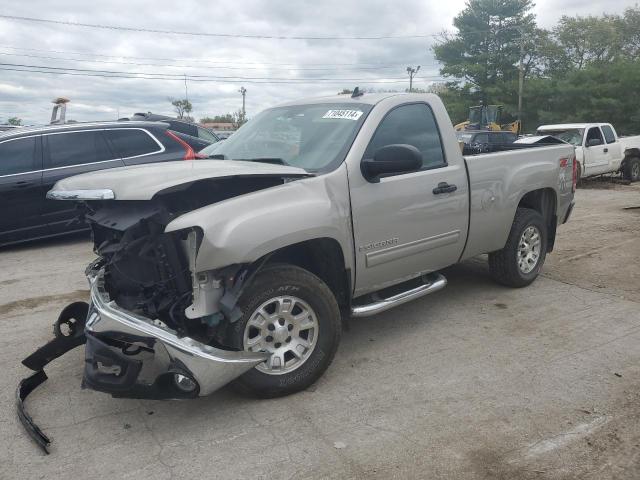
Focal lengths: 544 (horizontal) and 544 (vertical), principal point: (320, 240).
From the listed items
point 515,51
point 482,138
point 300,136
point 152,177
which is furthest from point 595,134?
point 515,51

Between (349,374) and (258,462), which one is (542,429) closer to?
(349,374)

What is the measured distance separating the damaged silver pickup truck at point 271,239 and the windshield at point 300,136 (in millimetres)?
14

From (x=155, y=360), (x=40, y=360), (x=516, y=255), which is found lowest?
(x=40, y=360)

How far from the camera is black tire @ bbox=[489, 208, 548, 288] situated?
529cm

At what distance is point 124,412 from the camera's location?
3.35 metres

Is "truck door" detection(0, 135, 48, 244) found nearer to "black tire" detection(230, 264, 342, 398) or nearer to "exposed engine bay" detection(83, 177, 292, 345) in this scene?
"exposed engine bay" detection(83, 177, 292, 345)

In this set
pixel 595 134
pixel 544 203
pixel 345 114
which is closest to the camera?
pixel 345 114

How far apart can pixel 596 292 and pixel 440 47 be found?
142 feet

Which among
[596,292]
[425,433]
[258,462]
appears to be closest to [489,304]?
[596,292]

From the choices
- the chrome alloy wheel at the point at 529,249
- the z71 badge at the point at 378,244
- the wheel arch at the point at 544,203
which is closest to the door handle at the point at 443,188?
the z71 badge at the point at 378,244

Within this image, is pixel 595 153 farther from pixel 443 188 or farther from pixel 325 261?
pixel 325 261

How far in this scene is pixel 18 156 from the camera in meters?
7.50

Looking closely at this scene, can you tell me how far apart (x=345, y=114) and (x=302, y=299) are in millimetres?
1562

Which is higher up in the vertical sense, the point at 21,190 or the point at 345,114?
the point at 345,114
